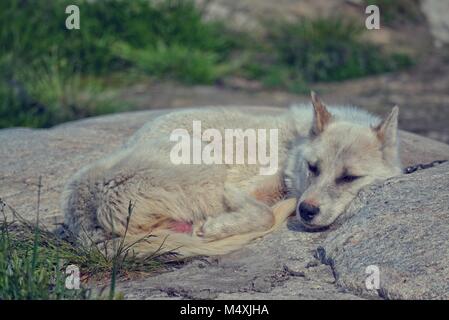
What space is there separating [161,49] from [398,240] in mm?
7939

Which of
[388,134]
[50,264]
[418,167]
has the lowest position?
[50,264]

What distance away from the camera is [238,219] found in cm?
549

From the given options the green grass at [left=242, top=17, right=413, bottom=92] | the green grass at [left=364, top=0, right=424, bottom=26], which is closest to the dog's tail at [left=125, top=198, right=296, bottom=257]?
the green grass at [left=242, top=17, right=413, bottom=92]

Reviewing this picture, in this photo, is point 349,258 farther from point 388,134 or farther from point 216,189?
point 388,134

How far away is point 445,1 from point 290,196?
8.74 m

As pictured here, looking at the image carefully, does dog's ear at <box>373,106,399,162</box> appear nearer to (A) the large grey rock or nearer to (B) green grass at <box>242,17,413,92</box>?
(A) the large grey rock

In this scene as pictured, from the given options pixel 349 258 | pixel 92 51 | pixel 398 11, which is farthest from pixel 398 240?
pixel 398 11

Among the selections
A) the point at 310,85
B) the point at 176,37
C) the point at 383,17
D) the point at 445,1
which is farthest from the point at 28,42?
the point at 445,1

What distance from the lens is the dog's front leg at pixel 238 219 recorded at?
215 inches

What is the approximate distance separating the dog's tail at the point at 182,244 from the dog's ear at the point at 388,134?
1.08 metres

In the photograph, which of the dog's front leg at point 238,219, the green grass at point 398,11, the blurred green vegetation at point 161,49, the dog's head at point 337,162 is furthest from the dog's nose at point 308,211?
the green grass at point 398,11

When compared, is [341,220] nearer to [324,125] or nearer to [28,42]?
[324,125]

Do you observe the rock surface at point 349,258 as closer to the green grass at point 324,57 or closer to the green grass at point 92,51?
the green grass at point 92,51
